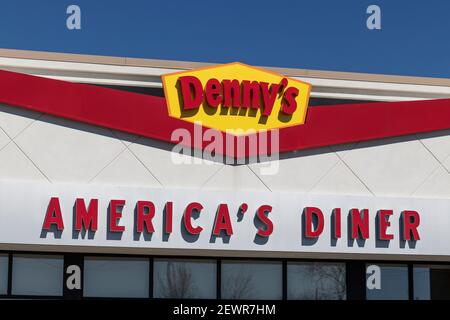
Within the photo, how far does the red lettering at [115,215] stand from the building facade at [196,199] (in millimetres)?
26

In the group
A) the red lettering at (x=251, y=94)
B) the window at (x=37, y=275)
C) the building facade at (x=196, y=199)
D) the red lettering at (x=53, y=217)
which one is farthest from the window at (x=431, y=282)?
the red lettering at (x=53, y=217)

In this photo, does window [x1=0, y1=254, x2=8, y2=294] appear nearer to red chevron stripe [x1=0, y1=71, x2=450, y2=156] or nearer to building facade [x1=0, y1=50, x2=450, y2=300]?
building facade [x1=0, y1=50, x2=450, y2=300]

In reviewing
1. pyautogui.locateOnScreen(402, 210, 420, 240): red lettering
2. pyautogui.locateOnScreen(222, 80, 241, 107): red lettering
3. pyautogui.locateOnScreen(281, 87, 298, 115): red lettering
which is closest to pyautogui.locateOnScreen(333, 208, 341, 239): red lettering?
pyautogui.locateOnScreen(402, 210, 420, 240): red lettering

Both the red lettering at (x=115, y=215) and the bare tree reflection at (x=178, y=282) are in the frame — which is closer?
the red lettering at (x=115, y=215)

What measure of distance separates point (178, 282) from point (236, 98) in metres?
4.44

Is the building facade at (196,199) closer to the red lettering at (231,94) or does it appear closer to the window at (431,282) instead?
the window at (431,282)

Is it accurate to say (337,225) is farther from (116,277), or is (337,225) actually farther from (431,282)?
(116,277)

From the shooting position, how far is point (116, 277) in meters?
18.5

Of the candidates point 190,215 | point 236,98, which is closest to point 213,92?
point 236,98

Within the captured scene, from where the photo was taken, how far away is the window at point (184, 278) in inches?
736

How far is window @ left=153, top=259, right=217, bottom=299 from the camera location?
18.7 m
